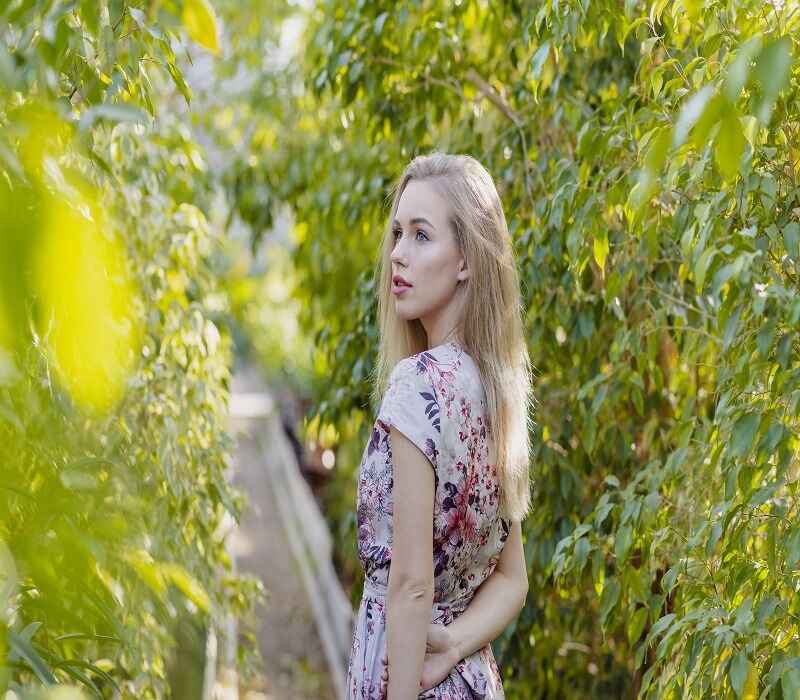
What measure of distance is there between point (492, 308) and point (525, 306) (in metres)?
1.21

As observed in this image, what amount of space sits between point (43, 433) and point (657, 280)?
67.7 inches

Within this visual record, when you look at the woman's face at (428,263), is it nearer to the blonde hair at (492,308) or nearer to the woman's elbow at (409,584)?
the blonde hair at (492,308)

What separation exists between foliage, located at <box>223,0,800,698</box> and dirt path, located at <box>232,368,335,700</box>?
107cm

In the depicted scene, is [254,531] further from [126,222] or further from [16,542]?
[16,542]

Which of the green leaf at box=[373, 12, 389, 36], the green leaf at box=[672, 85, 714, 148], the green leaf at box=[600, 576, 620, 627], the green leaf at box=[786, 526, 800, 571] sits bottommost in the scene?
the green leaf at box=[600, 576, 620, 627]

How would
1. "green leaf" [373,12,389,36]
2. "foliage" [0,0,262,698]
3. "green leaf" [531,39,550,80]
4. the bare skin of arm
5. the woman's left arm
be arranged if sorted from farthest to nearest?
1. "green leaf" [373,12,389,36]
2. "green leaf" [531,39,550,80]
3. the bare skin of arm
4. the woman's left arm
5. "foliage" [0,0,262,698]

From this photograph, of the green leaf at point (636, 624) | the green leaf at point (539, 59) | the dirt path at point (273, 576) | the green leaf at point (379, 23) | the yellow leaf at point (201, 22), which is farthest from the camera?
the dirt path at point (273, 576)

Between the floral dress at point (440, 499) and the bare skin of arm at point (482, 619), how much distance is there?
2 centimetres

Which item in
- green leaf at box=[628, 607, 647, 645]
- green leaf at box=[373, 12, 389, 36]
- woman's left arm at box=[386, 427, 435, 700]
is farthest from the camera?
green leaf at box=[373, 12, 389, 36]

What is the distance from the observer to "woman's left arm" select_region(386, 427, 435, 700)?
1732 millimetres

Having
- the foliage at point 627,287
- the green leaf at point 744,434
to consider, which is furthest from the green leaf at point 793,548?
the green leaf at point 744,434

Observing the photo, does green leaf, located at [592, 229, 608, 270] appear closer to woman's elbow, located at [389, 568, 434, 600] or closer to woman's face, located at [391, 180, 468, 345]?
woman's face, located at [391, 180, 468, 345]

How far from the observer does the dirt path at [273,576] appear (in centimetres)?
635

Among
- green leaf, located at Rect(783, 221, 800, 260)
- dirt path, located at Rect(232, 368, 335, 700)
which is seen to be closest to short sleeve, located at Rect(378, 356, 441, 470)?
green leaf, located at Rect(783, 221, 800, 260)
